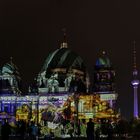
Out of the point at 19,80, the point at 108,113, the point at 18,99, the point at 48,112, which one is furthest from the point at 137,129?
the point at 19,80

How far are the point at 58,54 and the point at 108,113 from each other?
24.7 meters

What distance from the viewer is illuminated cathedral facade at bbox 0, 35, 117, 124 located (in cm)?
11475

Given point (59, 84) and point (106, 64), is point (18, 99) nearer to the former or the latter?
point (59, 84)

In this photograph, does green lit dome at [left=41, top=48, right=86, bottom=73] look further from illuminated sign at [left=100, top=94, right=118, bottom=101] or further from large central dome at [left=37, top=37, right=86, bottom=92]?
illuminated sign at [left=100, top=94, right=118, bottom=101]

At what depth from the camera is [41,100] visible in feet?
396

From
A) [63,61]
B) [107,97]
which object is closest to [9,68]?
[63,61]

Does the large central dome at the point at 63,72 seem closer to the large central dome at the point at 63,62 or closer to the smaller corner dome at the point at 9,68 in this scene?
the large central dome at the point at 63,62

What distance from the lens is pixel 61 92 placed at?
120 metres

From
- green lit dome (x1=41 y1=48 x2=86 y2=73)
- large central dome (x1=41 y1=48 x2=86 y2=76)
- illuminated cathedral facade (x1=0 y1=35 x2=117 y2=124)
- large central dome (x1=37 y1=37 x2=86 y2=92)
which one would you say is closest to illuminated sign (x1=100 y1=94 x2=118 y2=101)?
illuminated cathedral facade (x1=0 y1=35 x2=117 y2=124)

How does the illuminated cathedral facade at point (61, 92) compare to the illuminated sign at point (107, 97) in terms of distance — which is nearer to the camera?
the illuminated cathedral facade at point (61, 92)

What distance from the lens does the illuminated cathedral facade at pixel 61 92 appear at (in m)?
115

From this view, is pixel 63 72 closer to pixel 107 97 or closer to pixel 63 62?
pixel 63 62

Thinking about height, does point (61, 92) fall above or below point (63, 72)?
below

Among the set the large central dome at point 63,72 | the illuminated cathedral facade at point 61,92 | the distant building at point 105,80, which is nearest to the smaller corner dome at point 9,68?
the illuminated cathedral facade at point 61,92
